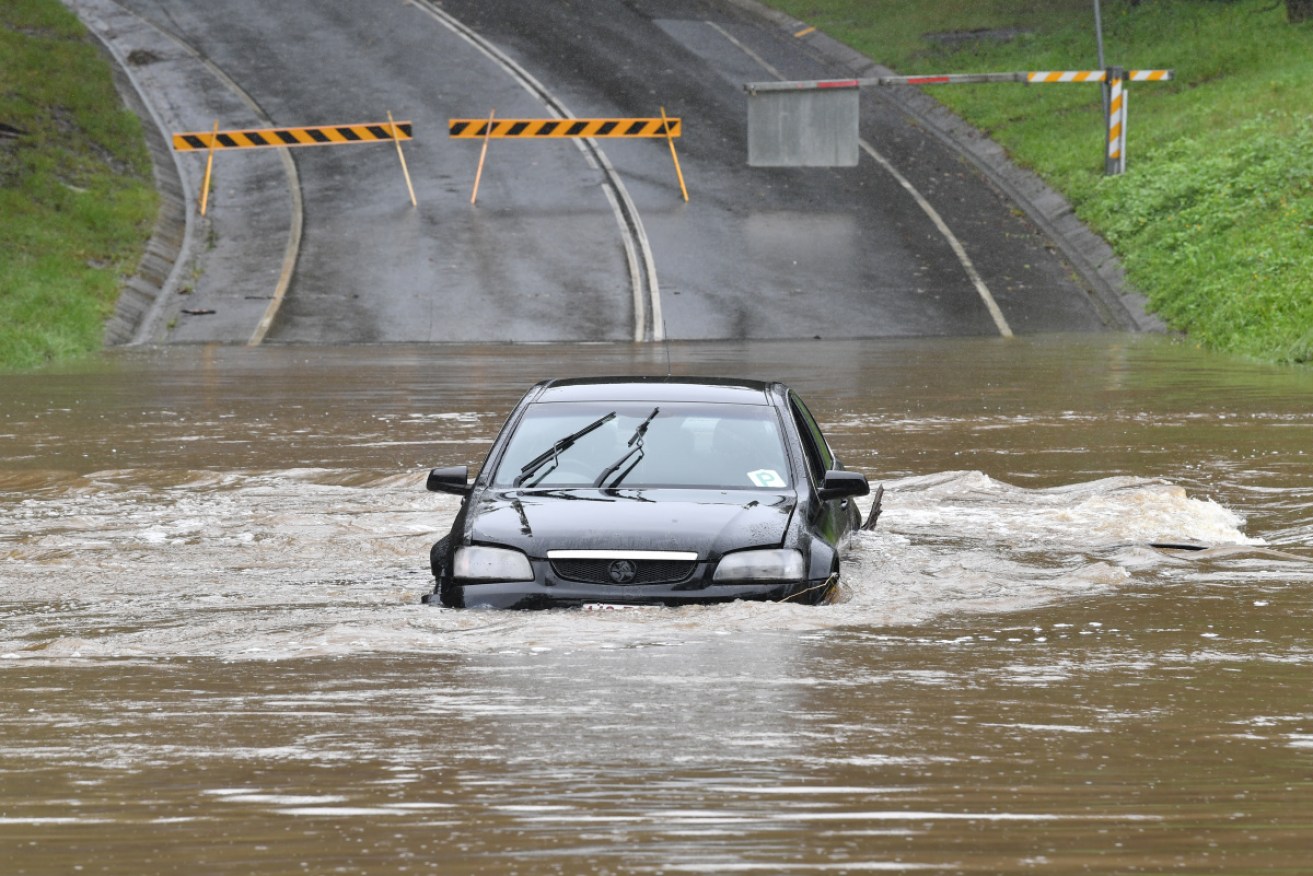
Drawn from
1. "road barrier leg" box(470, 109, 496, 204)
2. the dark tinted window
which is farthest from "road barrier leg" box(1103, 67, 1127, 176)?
the dark tinted window

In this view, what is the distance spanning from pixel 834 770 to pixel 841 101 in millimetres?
29426

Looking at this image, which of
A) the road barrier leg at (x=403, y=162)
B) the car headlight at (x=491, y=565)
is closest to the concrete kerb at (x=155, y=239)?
the road barrier leg at (x=403, y=162)

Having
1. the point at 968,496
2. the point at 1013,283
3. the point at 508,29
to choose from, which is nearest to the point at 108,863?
the point at 968,496

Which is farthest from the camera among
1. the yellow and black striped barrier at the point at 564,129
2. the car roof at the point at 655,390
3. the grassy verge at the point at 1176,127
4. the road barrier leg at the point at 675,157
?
the yellow and black striped barrier at the point at 564,129

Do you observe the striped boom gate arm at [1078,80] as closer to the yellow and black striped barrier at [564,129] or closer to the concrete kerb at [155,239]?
the yellow and black striped barrier at [564,129]

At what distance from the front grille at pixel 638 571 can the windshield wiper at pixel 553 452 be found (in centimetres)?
100

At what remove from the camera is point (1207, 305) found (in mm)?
27875

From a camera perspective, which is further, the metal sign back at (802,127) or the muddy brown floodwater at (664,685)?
the metal sign back at (802,127)

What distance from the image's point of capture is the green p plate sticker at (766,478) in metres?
10.4

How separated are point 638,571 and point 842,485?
55.3 inches

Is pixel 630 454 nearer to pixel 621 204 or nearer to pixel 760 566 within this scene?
pixel 760 566

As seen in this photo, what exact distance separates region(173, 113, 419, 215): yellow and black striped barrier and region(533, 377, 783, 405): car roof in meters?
22.5

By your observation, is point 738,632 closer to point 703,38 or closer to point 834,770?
point 834,770

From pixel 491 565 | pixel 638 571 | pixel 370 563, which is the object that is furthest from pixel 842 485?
pixel 370 563
